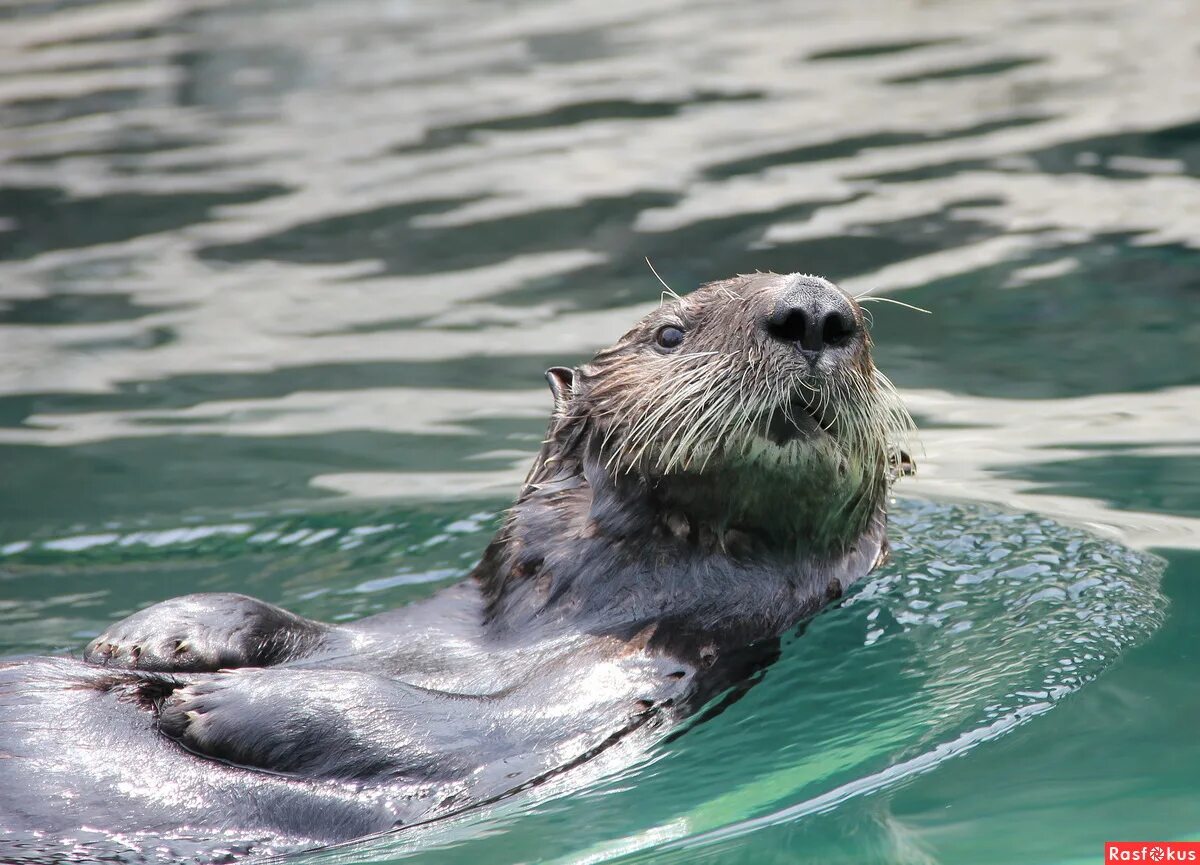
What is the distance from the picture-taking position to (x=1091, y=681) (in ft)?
16.1

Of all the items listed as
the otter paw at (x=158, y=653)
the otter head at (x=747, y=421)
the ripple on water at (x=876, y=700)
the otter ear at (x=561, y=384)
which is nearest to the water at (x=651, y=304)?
the ripple on water at (x=876, y=700)

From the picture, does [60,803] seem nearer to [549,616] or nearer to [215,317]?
[549,616]

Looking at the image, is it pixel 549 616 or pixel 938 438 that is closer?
pixel 549 616

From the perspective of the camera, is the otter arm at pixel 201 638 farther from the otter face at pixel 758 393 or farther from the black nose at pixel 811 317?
the black nose at pixel 811 317

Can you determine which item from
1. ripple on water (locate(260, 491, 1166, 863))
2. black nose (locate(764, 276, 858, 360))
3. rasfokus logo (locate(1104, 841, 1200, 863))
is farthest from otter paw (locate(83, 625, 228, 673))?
rasfokus logo (locate(1104, 841, 1200, 863))

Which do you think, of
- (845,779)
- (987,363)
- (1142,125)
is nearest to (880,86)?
(1142,125)

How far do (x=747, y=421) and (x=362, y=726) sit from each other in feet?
4.62

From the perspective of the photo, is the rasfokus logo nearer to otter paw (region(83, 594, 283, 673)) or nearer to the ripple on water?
the ripple on water

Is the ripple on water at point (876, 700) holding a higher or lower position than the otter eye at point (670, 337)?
lower

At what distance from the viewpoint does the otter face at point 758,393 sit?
478cm

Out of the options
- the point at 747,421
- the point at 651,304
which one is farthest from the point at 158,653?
the point at 651,304

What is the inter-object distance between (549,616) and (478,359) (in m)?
3.76

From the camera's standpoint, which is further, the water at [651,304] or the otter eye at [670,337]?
the otter eye at [670,337]

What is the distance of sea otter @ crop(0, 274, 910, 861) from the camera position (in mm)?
4152
